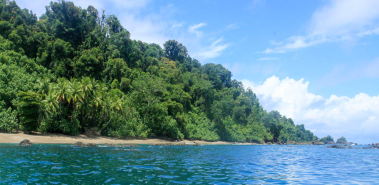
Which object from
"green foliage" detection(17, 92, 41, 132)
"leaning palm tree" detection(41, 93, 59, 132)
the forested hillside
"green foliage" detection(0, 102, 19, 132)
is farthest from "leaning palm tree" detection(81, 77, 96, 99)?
"green foliage" detection(0, 102, 19, 132)

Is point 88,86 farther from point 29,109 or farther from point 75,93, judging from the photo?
point 29,109

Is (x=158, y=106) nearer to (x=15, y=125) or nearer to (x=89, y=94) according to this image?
(x=89, y=94)

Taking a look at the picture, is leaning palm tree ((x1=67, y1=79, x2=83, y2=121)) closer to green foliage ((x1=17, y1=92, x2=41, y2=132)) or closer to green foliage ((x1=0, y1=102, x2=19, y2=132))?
green foliage ((x1=17, y1=92, x2=41, y2=132))

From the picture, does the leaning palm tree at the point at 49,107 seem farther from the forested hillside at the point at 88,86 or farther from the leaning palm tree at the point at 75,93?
Result: the leaning palm tree at the point at 75,93

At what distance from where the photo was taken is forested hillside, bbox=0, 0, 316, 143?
42188 millimetres

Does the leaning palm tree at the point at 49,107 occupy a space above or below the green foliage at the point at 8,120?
above

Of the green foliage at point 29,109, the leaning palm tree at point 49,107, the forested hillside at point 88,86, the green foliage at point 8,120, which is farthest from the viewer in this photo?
the forested hillside at point 88,86

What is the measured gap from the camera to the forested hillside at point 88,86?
42188mm

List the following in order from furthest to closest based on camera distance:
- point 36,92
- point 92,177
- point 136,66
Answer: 1. point 136,66
2. point 36,92
3. point 92,177

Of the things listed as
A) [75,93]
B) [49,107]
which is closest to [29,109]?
[49,107]

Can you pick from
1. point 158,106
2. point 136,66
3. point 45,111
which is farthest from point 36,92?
point 136,66

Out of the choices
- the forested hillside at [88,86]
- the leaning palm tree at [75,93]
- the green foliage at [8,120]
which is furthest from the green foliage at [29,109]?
the leaning palm tree at [75,93]

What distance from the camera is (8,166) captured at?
1489cm

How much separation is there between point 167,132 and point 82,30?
38.9 meters
